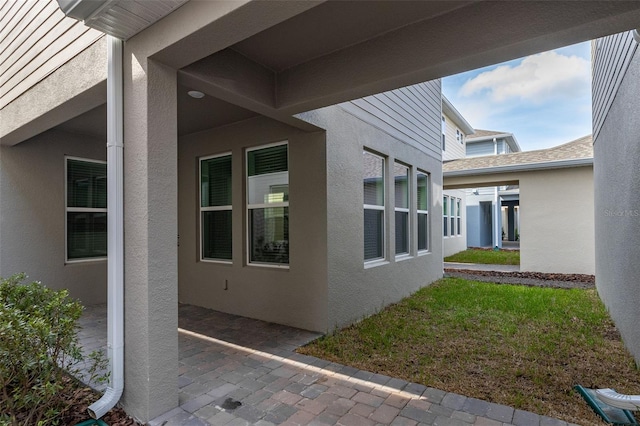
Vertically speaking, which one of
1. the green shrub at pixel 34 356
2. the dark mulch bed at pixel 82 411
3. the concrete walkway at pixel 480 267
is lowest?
the concrete walkway at pixel 480 267

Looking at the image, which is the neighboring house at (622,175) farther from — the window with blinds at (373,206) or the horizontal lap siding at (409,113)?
the window with blinds at (373,206)

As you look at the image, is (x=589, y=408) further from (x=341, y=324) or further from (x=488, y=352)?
(x=341, y=324)

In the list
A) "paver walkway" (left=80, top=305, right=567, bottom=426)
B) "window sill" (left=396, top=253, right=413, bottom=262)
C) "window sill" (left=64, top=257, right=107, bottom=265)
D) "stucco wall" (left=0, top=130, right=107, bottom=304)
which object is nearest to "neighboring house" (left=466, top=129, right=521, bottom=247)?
"window sill" (left=396, top=253, right=413, bottom=262)

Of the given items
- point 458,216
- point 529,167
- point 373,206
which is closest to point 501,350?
point 373,206

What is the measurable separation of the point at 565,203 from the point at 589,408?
8.41m

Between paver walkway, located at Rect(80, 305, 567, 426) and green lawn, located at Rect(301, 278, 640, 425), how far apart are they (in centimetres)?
23

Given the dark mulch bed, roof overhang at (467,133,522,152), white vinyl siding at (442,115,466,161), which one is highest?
roof overhang at (467,133,522,152)

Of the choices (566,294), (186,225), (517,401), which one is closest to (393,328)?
(517,401)

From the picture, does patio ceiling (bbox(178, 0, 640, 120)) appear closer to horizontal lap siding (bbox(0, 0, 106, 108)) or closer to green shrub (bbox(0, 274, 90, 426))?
horizontal lap siding (bbox(0, 0, 106, 108))

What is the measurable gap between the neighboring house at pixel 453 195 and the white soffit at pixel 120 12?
1324cm

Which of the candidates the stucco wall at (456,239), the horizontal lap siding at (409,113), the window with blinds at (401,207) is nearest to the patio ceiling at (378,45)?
the horizontal lap siding at (409,113)

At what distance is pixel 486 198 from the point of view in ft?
63.7

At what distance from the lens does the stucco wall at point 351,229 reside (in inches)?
183

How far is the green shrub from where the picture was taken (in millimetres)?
2215
